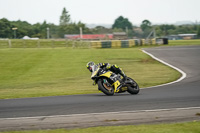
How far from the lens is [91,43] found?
5359 centimetres

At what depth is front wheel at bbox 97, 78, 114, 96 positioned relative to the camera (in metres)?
13.3

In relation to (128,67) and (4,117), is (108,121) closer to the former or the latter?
(4,117)

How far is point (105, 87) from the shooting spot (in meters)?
13.4

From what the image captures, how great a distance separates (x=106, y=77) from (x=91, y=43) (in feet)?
133

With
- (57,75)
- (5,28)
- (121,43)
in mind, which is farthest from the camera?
(5,28)

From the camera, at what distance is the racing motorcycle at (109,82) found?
13273 millimetres

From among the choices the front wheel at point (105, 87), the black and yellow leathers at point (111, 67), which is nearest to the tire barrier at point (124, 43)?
the black and yellow leathers at point (111, 67)

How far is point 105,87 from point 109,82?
0.78 ft

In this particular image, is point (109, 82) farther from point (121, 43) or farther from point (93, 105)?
point (121, 43)

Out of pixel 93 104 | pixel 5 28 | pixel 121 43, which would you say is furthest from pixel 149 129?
pixel 5 28

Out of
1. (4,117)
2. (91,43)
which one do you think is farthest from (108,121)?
(91,43)

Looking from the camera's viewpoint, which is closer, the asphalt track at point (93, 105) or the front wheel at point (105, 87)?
the asphalt track at point (93, 105)

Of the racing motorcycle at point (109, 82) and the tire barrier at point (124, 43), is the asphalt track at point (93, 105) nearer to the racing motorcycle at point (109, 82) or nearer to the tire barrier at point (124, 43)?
the racing motorcycle at point (109, 82)

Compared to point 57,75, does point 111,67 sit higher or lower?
→ higher
